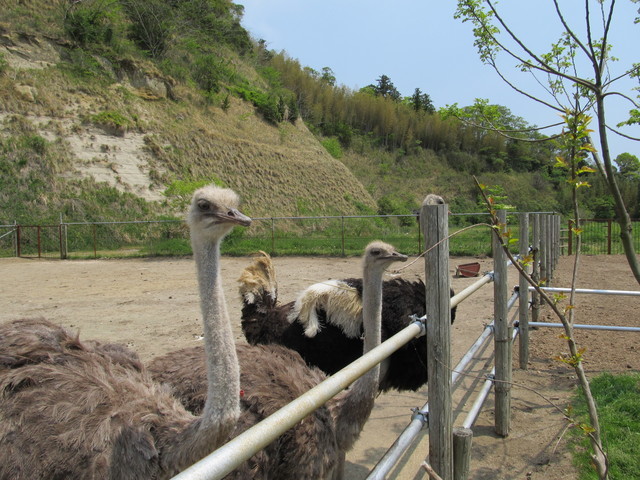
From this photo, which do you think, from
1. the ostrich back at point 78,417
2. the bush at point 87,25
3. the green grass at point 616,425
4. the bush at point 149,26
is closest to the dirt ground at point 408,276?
the green grass at point 616,425

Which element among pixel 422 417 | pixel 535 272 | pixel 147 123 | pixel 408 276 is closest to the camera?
pixel 422 417

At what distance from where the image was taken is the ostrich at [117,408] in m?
1.80

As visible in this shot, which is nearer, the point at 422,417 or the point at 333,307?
the point at 422,417

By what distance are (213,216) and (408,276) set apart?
19.9 feet

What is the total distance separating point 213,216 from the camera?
206 cm

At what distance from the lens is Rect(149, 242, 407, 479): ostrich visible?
6.79 ft

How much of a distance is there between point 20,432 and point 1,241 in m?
17.7

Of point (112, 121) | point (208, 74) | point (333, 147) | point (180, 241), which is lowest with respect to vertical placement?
point (180, 241)

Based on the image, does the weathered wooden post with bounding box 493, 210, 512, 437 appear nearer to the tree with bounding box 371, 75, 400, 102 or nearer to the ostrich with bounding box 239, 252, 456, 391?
the ostrich with bounding box 239, 252, 456, 391

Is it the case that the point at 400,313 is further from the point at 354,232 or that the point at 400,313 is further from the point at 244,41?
the point at 244,41

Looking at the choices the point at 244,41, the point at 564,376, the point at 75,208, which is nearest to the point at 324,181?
the point at 75,208

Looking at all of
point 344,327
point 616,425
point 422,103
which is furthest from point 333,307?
point 422,103

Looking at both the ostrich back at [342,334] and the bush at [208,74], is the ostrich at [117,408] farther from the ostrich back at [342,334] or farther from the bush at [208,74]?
the bush at [208,74]

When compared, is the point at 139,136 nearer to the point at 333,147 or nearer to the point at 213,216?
the point at 333,147
